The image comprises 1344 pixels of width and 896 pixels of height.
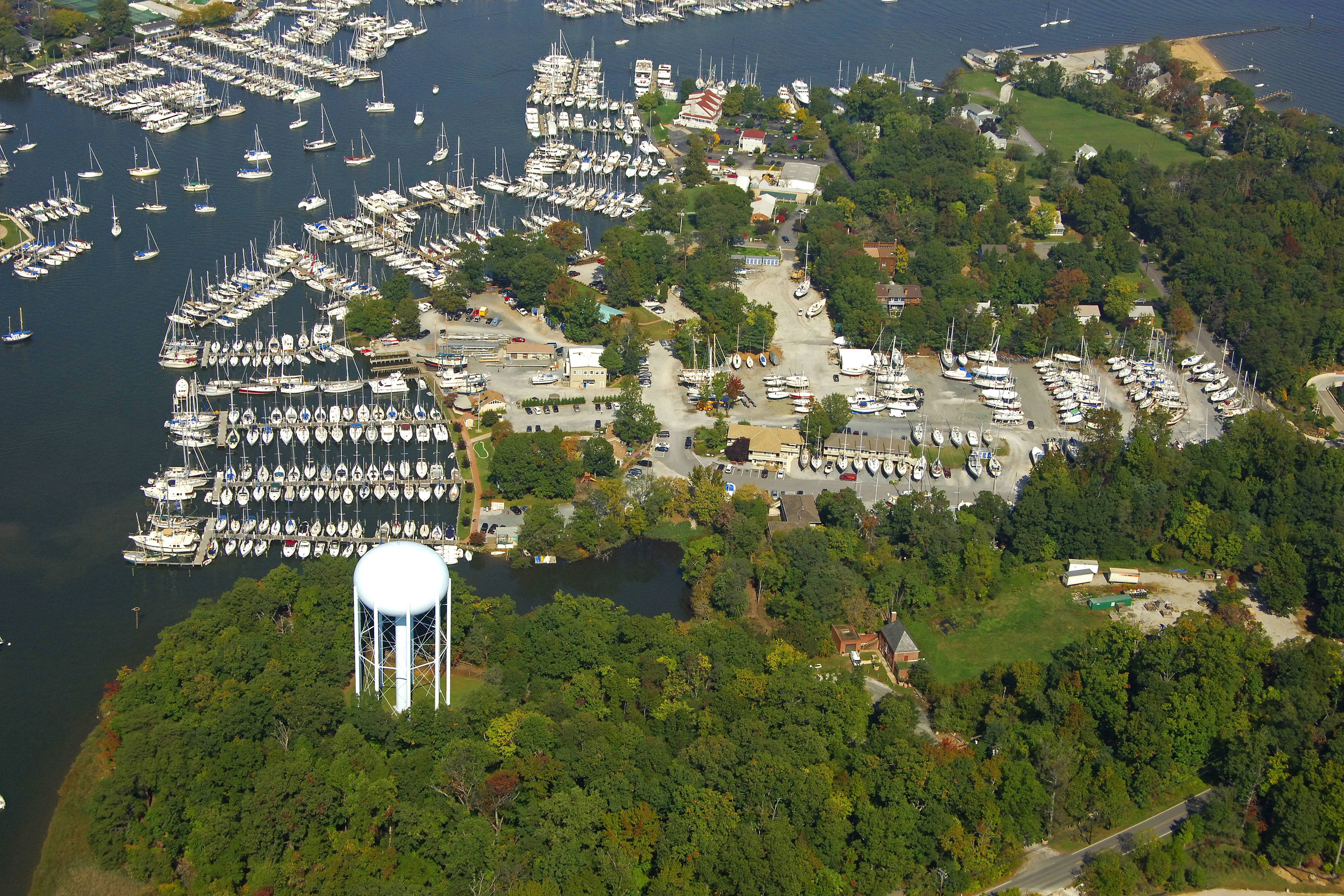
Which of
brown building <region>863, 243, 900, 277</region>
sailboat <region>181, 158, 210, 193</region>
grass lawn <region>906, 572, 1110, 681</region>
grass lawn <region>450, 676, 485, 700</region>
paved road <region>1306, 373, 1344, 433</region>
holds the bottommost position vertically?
grass lawn <region>906, 572, 1110, 681</region>

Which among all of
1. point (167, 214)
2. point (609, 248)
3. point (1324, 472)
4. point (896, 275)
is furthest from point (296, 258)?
point (1324, 472)

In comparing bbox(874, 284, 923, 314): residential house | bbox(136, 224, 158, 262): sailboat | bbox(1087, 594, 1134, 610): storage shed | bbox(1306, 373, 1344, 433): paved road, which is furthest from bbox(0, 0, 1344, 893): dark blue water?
bbox(1306, 373, 1344, 433): paved road

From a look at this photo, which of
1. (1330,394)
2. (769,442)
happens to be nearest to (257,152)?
(769,442)

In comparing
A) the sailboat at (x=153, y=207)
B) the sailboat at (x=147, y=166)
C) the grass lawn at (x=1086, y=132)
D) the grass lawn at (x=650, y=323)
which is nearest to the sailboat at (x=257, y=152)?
the sailboat at (x=147, y=166)

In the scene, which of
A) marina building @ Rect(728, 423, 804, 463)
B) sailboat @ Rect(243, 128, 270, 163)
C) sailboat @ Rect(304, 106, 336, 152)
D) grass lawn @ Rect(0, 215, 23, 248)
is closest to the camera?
marina building @ Rect(728, 423, 804, 463)

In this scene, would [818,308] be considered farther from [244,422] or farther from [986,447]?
[244,422]

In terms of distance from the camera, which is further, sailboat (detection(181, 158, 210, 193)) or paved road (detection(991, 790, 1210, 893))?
sailboat (detection(181, 158, 210, 193))

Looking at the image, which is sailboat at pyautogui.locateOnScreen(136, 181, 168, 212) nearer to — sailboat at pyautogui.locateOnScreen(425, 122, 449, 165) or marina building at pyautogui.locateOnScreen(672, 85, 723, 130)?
sailboat at pyautogui.locateOnScreen(425, 122, 449, 165)
